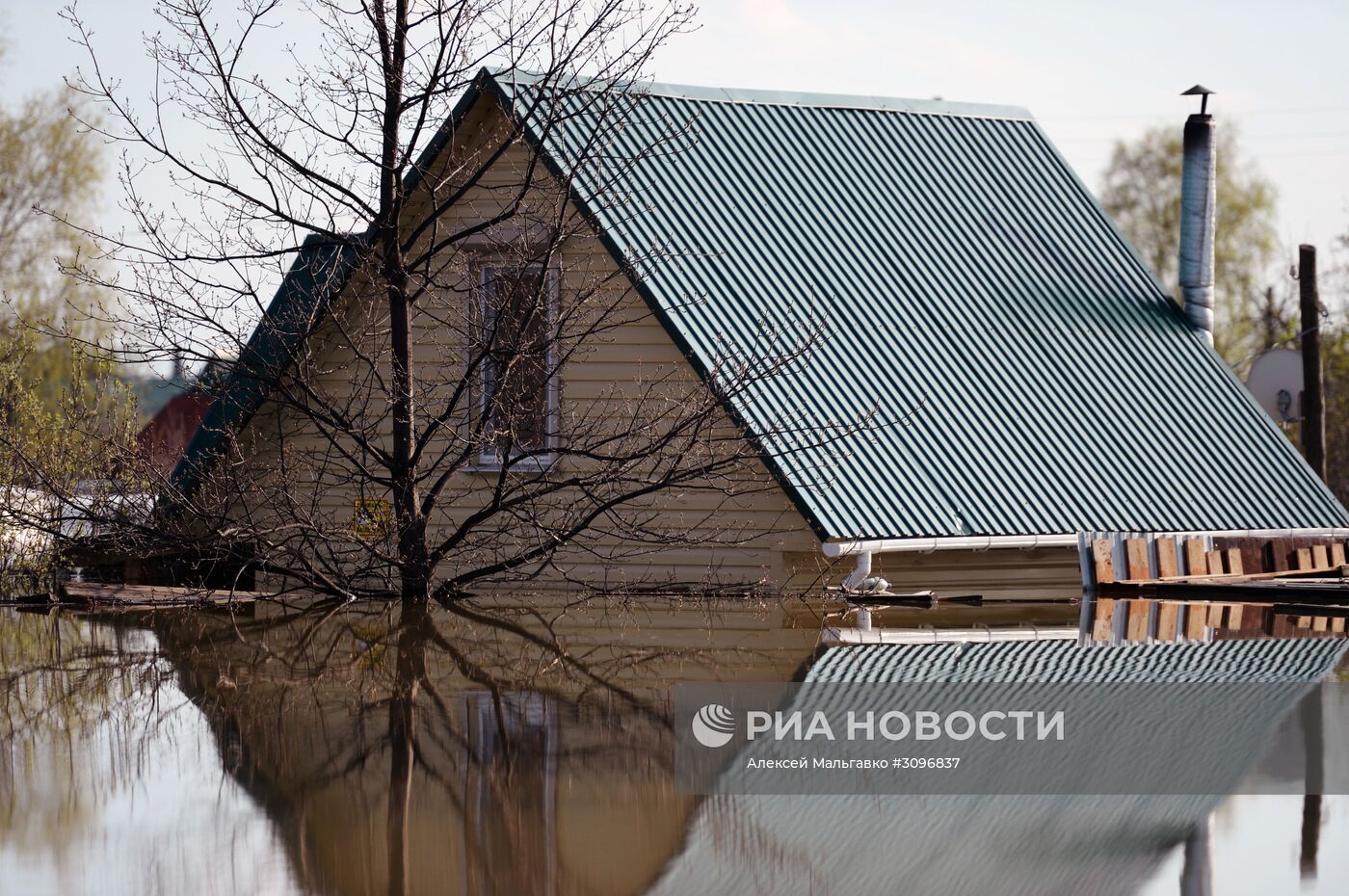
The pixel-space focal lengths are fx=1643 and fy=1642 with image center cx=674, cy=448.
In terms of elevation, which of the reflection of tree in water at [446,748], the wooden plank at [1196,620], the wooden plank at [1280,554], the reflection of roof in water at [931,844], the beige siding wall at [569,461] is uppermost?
the beige siding wall at [569,461]

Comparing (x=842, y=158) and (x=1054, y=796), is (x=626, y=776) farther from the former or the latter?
(x=842, y=158)

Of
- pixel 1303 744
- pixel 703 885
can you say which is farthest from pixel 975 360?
pixel 703 885

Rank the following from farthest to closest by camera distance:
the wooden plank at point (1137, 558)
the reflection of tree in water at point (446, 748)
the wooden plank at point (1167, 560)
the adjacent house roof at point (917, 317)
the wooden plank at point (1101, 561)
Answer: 1. the wooden plank at point (1167, 560)
2. the wooden plank at point (1137, 558)
3. the wooden plank at point (1101, 561)
4. the adjacent house roof at point (917, 317)
5. the reflection of tree in water at point (446, 748)

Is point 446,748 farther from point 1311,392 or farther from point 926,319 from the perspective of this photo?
point 1311,392

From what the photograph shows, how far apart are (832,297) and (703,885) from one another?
34.8 feet

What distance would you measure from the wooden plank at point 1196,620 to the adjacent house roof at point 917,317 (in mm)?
1162

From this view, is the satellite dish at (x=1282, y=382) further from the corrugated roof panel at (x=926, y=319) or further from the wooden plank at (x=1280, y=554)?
the wooden plank at (x=1280, y=554)

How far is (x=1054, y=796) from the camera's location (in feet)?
23.5

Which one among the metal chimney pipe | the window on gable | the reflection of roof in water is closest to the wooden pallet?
the metal chimney pipe

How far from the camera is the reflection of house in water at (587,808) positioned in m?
5.93

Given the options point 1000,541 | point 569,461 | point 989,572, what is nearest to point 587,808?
point 569,461

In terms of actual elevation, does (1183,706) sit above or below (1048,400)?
below

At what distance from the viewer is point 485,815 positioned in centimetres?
667

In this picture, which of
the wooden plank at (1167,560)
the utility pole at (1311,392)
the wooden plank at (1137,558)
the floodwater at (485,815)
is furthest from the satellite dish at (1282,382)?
the floodwater at (485,815)
